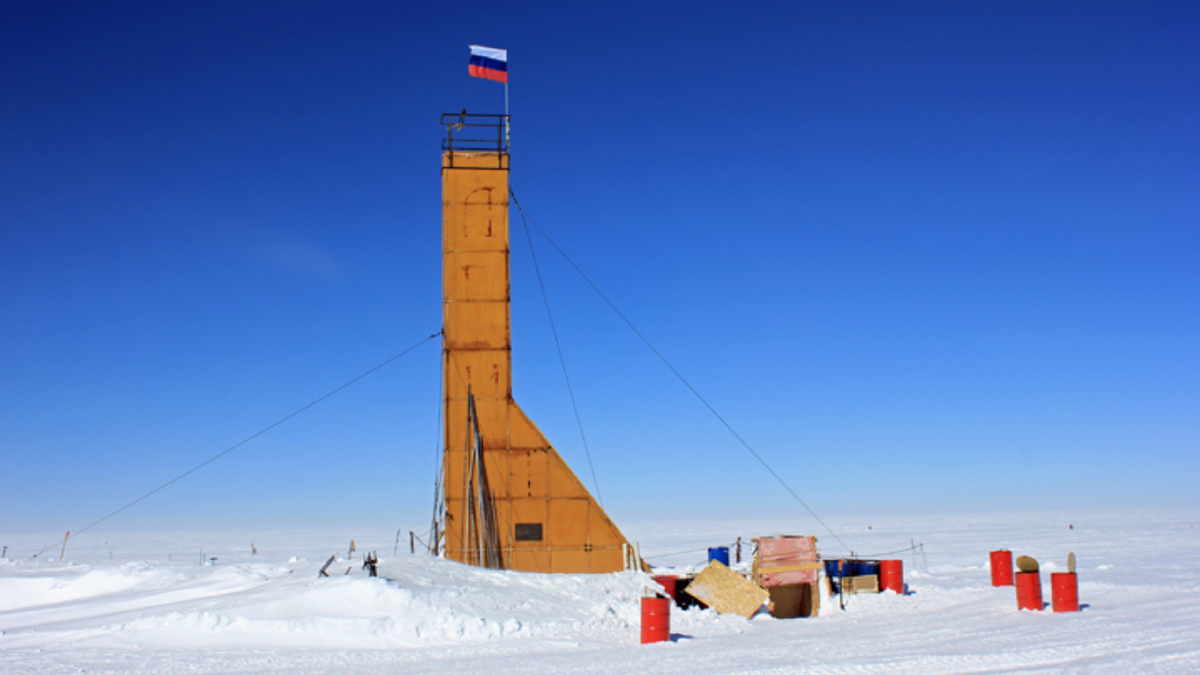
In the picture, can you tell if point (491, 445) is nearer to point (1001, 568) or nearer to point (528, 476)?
point (528, 476)

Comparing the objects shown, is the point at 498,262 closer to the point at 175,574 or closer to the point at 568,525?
the point at 568,525

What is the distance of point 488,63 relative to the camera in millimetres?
24297

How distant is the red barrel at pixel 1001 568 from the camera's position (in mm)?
20953

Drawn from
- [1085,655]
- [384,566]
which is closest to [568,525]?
[384,566]

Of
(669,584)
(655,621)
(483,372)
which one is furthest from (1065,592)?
(483,372)

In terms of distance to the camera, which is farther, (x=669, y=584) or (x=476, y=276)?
(x=476, y=276)

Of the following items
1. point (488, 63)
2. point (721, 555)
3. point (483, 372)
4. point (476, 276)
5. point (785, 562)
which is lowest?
point (721, 555)

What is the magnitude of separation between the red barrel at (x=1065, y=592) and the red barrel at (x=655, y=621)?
8.26 m

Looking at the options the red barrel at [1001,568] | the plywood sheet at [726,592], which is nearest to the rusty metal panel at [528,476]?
the plywood sheet at [726,592]

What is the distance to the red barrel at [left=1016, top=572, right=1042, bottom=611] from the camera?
1670 centimetres

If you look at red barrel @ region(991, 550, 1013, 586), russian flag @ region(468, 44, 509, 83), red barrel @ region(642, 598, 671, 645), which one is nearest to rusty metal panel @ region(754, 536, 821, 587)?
red barrel @ region(642, 598, 671, 645)

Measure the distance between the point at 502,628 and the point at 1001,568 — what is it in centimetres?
1386

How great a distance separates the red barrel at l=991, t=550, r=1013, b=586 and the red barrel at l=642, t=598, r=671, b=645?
11.3 metres

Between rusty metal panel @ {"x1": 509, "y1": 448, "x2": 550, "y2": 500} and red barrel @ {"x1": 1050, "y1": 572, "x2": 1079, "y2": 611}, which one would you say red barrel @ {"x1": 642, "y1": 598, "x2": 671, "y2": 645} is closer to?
rusty metal panel @ {"x1": 509, "y1": 448, "x2": 550, "y2": 500}
